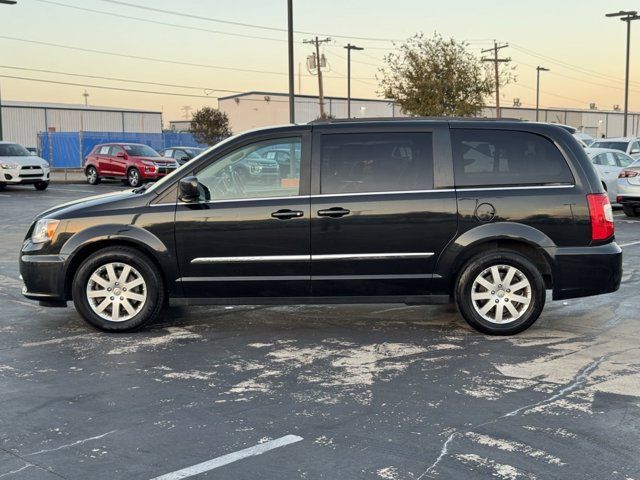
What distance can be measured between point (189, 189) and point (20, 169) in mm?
22672

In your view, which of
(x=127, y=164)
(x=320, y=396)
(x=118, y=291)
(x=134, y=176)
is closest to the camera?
(x=320, y=396)

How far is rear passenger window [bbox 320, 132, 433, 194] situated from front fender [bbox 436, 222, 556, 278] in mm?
551

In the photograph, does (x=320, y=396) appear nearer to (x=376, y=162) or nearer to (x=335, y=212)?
(x=335, y=212)

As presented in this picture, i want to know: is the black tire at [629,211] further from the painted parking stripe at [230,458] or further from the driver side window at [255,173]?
the painted parking stripe at [230,458]

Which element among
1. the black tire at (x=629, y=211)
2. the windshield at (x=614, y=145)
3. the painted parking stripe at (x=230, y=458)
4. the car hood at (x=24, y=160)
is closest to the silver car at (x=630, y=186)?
the black tire at (x=629, y=211)

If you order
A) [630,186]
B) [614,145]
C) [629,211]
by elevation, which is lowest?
[629,211]

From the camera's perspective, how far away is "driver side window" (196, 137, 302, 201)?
7102 millimetres

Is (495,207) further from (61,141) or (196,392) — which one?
(61,141)

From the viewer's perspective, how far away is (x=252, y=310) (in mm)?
8219

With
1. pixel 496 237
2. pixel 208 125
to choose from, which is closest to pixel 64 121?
pixel 208 125

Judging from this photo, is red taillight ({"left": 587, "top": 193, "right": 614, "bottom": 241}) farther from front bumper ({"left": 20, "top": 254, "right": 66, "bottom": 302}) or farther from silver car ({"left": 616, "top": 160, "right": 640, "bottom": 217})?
silver car ({"left": 616, "top": 160, "right": 640, "bottom": 217})

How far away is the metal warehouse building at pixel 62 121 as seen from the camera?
210 feet

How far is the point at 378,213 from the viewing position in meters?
6.99

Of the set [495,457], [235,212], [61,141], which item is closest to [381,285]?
[235,212]
